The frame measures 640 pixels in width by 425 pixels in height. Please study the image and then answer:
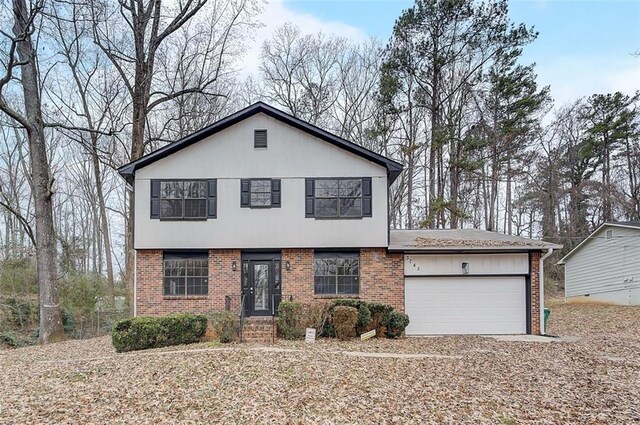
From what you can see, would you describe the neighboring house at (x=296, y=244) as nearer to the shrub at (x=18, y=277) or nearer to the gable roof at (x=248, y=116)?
the gable roof at (x=248, y=116)

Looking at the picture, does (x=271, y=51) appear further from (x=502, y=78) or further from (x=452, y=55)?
(x=502, y=78)

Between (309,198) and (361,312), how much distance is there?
3.64m

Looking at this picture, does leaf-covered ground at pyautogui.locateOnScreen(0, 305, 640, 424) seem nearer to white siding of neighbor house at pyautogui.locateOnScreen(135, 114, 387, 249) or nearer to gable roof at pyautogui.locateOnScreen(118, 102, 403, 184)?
white siding of neighbor house at pyautogui.locateOnScreen(135, 114, 387, 249)

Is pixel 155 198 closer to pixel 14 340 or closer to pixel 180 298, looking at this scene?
pixel 180 298

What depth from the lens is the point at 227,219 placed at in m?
13.5

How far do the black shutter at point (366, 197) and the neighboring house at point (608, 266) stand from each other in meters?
13.0

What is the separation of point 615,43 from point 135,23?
16.9m

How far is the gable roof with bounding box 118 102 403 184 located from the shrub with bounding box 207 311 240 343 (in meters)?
5.17

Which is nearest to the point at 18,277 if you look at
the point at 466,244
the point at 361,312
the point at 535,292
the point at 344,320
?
the point at 344,320

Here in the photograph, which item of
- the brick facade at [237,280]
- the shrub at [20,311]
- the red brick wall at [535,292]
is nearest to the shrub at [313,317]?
the brick facade at [237,280]

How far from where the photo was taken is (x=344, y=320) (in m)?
11.9

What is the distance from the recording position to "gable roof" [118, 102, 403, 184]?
44.1 ft

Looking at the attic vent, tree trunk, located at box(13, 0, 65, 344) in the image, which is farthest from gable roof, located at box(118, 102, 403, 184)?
tree trunk, located at box(13, 0, 65, 344)

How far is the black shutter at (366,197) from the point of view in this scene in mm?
13531
